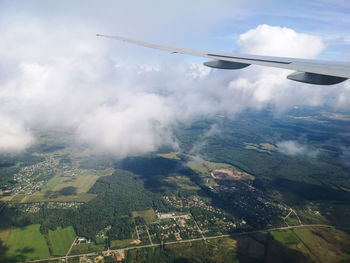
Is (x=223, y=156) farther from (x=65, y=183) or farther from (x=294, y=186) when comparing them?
(x=65, y=183)

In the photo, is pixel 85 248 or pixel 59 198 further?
pixel 59 198

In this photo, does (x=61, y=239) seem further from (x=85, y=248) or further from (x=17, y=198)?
(x=17, y=198)

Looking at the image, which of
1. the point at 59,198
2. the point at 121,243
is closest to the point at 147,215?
the point at 121,243

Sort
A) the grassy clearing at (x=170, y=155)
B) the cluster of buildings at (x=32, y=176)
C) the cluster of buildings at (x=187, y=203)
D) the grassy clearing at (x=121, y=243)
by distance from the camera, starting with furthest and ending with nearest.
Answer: the grassy clearing at (x=170, y=155) < the cluster of buildings at (x=32, y=176) < the cluster of buildings at (x=187, y=203) < the grassy clearing at (x=121, y=243)

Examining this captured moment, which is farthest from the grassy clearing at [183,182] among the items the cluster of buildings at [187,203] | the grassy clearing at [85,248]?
the grassy clearing at [85,248]

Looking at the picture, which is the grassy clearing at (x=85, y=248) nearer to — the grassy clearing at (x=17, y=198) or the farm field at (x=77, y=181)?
the farm field at (x=77, y=181)

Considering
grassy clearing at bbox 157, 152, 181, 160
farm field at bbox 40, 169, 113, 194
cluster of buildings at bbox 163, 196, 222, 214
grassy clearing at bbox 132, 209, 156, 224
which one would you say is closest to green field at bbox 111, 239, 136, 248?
grassy clearing at bbox 132, 209, 156, 224
